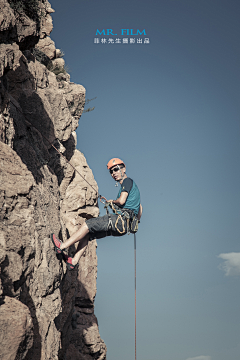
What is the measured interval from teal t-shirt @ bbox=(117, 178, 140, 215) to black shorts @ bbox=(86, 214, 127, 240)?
19.0 inches

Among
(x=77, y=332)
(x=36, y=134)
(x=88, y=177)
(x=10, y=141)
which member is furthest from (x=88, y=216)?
(x=10, y=141)

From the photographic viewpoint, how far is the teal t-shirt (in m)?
8.38

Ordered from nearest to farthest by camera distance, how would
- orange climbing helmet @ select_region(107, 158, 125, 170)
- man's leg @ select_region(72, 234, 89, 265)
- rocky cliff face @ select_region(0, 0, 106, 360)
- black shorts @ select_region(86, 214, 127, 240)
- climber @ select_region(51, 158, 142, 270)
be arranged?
rocky cliff face @ select_region(0, 0, 106, 360) < climber @ select_region(51, 158, 142, 270) < black shorts @ select_region(86, 214, 127, 240) < man's leg @ select_region(72, 234, 89, 265) < orange climbing helmet @ select_region(107, 158, 125, 170)

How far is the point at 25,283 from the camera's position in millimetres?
6074

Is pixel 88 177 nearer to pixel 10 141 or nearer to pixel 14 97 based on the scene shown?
pixel 14 97

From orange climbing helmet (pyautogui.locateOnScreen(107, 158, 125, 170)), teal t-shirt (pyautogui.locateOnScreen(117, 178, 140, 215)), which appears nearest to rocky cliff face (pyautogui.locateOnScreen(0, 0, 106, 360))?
orange climbing helmet (pyautogui.locateOnScreen(107, 158, 125, 170))

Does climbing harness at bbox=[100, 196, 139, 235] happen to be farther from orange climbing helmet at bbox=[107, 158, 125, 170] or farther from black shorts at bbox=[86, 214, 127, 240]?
orange climbing helmet at bbox=[107, 158, 125, 170]

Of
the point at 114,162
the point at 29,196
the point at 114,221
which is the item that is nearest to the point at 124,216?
the point at 114,221

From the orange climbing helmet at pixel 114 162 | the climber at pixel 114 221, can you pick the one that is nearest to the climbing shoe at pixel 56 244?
the climber at pixel 114 221

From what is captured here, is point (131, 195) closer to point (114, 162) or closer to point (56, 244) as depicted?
point (114, 162)

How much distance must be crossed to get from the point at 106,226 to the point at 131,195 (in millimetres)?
1113

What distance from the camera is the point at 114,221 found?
312 inches

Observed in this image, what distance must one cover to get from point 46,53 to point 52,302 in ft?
30.1

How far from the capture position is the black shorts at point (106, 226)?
782cm
